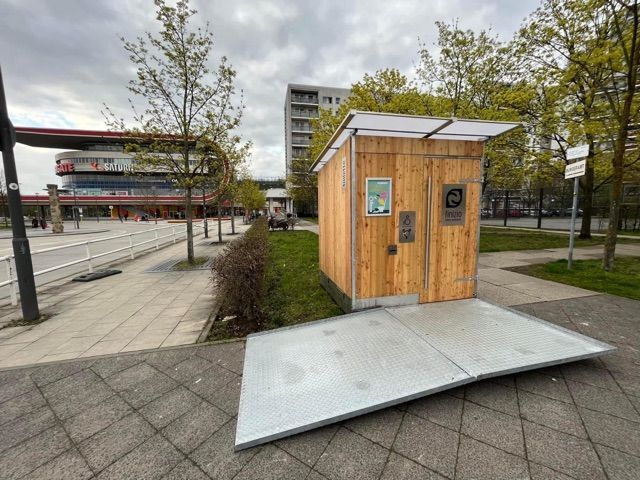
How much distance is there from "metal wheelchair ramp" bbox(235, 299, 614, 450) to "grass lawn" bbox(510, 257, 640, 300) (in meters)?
3.36

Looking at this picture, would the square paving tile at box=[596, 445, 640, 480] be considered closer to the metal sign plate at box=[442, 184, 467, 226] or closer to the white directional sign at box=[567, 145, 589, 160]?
the metal sign plate at box=[442, 184, 467, 226]

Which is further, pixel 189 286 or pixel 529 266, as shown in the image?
pixel 529 266

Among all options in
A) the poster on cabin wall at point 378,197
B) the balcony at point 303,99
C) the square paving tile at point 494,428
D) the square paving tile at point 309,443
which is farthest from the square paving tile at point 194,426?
the balcony at point 303,99

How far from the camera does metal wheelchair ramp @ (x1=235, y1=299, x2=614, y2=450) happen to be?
2090 millimetres

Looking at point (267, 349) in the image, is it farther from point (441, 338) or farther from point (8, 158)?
point (8, 158)

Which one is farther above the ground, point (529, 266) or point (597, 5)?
point (597, 5)

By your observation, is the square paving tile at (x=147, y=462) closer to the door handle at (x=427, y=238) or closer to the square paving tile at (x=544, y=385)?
the square paving tile at (x=544, y=385)

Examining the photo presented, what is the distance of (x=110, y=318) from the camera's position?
14.5 ft

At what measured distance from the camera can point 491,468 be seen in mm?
1635

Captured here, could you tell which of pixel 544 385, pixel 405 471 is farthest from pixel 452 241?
pixel 405 471

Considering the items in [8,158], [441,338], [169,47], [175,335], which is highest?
[169,47]

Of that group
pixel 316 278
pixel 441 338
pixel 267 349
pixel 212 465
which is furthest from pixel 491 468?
pixel 316 278

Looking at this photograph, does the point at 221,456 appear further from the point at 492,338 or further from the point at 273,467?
the point at 492,338

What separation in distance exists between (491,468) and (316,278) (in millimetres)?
5147
